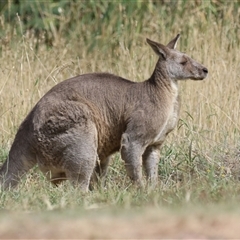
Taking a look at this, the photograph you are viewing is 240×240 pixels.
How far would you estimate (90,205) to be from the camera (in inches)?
252

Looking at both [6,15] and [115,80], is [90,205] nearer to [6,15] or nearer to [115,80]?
[115,80]

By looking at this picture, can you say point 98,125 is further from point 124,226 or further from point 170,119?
point 124,226

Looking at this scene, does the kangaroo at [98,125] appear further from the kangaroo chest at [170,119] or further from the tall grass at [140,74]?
the tall grass at [140,74]

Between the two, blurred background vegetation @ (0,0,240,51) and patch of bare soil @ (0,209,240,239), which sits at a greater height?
blurred background vegetation @ (0,0,240,51)

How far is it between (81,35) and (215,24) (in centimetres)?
266

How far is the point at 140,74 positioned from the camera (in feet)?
36.7

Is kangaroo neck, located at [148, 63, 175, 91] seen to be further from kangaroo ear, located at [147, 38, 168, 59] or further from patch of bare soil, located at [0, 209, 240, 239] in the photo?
patch of bare soil, located at [0, 209, 240, 239]

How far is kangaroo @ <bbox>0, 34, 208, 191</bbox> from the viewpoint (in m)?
8.23

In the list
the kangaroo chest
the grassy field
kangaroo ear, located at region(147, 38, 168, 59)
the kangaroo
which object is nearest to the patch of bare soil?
the grassy field

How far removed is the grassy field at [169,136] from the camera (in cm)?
532

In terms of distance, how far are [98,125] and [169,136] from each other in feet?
5.88

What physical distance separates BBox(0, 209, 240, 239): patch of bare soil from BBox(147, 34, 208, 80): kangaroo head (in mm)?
3442

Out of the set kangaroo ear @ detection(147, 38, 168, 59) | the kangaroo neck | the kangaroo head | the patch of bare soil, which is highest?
kangaroo ear @ detection(147, 38, 168, 59)

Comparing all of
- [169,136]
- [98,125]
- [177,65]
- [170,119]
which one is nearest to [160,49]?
[177,65]
